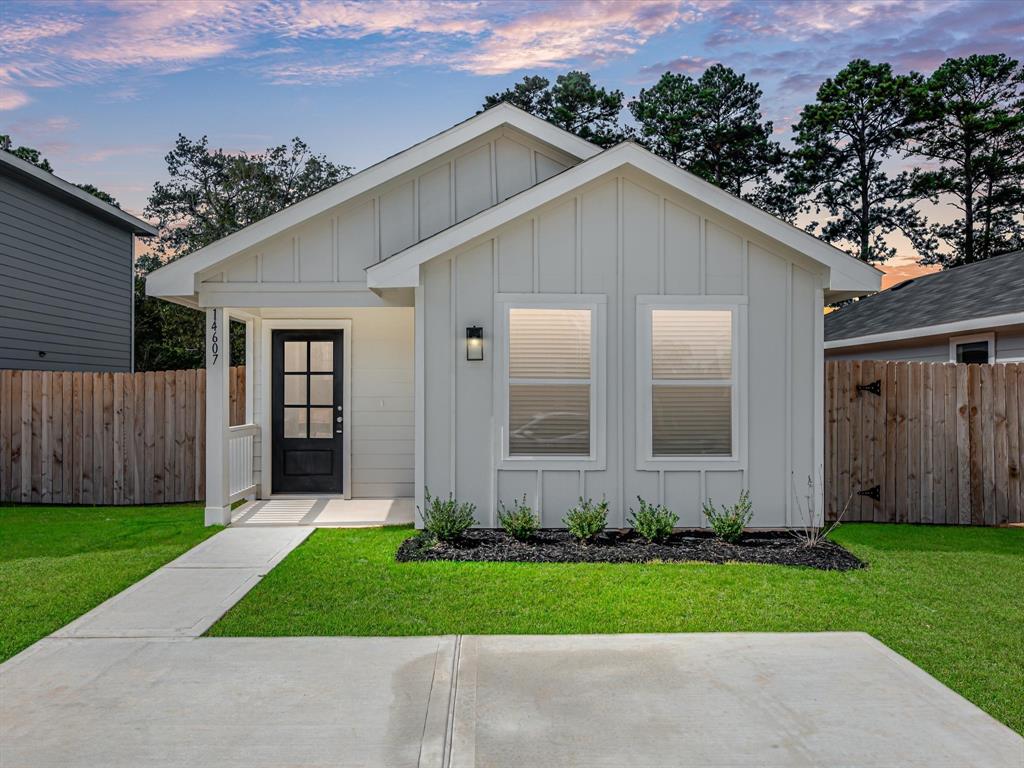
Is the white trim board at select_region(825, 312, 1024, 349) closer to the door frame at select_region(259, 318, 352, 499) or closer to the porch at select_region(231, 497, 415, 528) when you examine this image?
the porch at select_region(231, 497, 415, 528)

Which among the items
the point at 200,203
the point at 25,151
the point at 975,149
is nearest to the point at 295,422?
the point at 200,203

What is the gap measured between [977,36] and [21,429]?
26.9 metres

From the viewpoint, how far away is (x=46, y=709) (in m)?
3.29

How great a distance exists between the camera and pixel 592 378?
23.1 ft

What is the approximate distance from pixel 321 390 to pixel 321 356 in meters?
0.44

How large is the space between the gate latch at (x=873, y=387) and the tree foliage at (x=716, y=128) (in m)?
18.6

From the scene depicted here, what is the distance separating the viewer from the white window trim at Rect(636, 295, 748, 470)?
23.1 ft

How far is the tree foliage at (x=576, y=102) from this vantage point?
84.7 feet

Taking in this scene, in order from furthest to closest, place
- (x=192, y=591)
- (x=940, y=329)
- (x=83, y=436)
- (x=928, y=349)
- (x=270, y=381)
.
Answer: (x=928, y=349) → (x=940, y=329) → (x=83, y=436) → (x=270, y=381) → (x=192, y=591)

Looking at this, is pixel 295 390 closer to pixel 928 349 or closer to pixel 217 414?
pixel 217 414

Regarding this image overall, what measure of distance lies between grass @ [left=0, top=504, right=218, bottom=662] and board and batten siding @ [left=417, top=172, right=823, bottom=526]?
2712mm

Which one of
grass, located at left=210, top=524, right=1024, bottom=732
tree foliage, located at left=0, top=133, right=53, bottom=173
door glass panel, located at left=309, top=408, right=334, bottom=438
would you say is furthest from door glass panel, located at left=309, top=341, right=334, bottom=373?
tree foliage, located at left=0, top=133, right=53, bottom=173

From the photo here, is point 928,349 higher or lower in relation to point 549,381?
higher

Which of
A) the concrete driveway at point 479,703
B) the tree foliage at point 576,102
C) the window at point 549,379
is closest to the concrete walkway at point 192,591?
the concrete driveway at point 479,703
